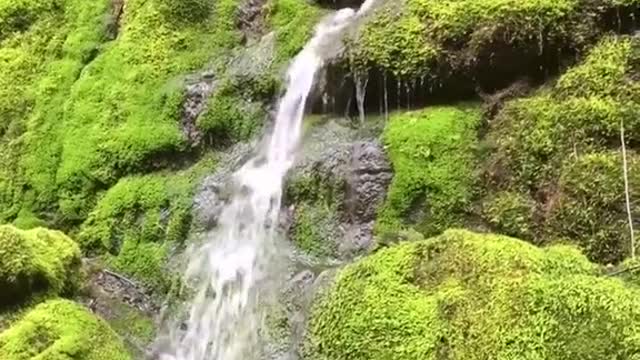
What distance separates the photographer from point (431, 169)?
25.9 feet

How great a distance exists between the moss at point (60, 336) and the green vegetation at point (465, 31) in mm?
3169

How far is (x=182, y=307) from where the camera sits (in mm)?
8047

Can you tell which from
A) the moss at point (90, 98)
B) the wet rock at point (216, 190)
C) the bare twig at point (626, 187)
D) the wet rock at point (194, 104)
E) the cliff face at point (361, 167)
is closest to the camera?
the cliff face at point (361, 167)

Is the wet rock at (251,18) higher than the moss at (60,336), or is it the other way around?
the wet rock at (251,18)

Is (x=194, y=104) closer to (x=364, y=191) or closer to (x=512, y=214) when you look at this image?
(x=364, y=191)

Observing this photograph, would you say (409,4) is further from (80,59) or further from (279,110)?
(80,59)

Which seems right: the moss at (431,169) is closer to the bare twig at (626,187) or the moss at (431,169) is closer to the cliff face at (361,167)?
the cliff face at (361,167)

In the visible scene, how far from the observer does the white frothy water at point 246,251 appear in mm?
7414

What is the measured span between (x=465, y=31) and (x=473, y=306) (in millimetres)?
3286

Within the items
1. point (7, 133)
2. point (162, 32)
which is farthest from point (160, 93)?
point (7, 133)

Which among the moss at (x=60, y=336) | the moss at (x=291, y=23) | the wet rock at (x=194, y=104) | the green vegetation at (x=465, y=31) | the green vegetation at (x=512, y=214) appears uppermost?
the moss at (x=291, y=23)

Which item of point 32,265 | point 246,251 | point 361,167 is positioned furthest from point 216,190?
point 32,265

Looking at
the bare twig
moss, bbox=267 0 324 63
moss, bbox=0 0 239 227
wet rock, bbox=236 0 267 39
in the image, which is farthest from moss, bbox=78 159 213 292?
the bare twig

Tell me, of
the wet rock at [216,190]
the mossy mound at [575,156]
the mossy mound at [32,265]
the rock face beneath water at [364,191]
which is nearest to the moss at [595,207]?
the mossy mound at [575,156]
